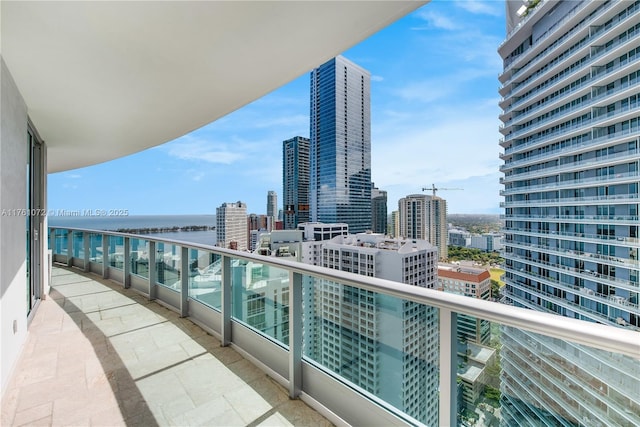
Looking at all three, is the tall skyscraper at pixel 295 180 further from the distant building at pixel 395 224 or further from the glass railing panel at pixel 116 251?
the glass railing panel at pixel 116 251

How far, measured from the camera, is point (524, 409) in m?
1.18

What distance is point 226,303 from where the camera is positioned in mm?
3020

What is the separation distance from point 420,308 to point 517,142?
3568 cm

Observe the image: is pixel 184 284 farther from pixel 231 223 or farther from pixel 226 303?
pixel 231 223

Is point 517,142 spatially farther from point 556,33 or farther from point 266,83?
point 266,83

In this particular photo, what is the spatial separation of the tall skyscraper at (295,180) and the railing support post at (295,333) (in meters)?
45.0

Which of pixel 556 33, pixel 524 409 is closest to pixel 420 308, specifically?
pixel 524 409

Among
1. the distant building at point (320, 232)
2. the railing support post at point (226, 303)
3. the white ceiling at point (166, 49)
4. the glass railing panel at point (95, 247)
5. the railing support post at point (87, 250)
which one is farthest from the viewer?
the distant building at point (320, 232)

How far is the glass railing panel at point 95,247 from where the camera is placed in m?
6.08

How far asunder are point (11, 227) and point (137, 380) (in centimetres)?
203

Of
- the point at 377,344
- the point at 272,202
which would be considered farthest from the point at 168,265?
the point at 272,202

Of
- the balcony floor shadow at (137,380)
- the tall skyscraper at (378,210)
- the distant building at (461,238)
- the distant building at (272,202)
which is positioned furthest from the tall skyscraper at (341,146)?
the balcony floor shadow at (137,380)

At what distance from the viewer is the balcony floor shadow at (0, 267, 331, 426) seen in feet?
6.38

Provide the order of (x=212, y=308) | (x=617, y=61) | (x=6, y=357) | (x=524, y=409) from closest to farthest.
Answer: (x=524, y=409) → (x=6, y=357) → (x=212, y=308) → (x=617, y=61)
